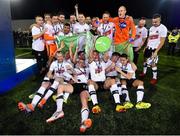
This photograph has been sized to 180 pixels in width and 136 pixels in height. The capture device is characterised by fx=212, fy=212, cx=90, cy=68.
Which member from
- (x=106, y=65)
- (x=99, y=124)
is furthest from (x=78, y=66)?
(x=99, y=124)

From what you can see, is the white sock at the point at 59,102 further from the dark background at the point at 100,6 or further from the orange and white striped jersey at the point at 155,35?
the dark background at the point at 100,6

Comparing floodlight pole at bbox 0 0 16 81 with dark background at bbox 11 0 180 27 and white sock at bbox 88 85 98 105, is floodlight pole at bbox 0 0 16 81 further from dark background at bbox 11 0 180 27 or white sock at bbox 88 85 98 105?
dark background at bbox 11 0 180 27

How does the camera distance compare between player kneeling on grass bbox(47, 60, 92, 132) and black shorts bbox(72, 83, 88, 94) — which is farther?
black shorts bbox(72, 83, 88, 94)

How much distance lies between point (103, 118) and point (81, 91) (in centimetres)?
80

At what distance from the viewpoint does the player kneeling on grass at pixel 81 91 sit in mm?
3796

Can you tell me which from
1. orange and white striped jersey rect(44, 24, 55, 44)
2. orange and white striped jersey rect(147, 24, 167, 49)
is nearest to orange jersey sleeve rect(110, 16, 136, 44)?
orange and white striped jersey rect(147, 24, 167, 49)

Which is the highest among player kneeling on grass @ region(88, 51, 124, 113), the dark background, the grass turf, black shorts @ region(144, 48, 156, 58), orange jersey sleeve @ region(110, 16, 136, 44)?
the dark background

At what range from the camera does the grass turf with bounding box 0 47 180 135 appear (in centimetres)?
374

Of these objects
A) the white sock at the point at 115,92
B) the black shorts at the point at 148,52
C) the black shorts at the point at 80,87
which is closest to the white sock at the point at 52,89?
the black shorts at the point at 80,87

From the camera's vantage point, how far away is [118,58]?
5.24m

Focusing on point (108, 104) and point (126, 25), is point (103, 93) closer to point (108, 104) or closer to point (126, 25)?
point (108, 104)

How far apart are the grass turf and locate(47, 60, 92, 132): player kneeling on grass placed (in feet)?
0.41

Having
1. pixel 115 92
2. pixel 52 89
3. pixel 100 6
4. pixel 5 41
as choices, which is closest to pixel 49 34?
pixel 5 41

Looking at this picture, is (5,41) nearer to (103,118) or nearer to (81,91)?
(81,91)
